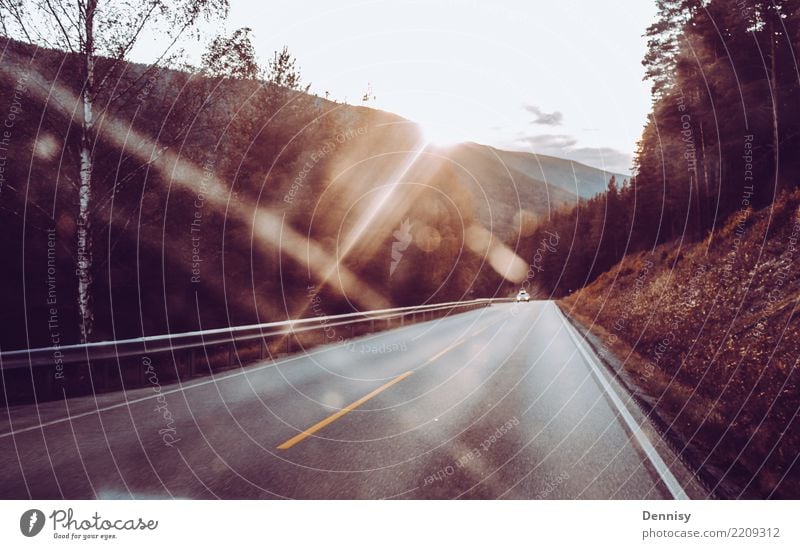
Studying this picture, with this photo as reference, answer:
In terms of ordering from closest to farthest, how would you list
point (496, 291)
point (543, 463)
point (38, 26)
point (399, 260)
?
1. point (543, 463)
2. point (38, 26)
3. point (399, 260)
4. point (496, 291)

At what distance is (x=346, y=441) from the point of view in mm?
5746

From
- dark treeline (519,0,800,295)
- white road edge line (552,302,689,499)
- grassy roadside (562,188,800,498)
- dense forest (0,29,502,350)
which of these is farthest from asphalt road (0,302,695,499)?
dark treeline (519,0,800,295)

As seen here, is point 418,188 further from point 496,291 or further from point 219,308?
point 496,291

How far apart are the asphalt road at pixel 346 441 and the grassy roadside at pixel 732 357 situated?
0.52 m

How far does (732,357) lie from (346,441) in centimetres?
637

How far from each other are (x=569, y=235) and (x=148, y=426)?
124m

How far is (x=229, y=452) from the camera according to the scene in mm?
5281

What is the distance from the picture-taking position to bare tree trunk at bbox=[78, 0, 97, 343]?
10.5 m

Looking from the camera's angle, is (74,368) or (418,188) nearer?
(74,368)

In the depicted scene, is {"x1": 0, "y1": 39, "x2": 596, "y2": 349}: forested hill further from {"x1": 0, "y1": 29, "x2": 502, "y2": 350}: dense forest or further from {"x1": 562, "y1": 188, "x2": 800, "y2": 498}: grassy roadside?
{"x1": 562, "y1": 188, "x2": 800, "y2": 498}: grassy roadside

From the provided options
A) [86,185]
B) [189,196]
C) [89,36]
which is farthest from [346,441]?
[189,196]

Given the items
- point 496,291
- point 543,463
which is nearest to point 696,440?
point 543,463

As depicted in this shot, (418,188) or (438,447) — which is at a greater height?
(418,188)

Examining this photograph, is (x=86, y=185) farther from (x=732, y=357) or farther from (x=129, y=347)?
(x=732, y=357)
